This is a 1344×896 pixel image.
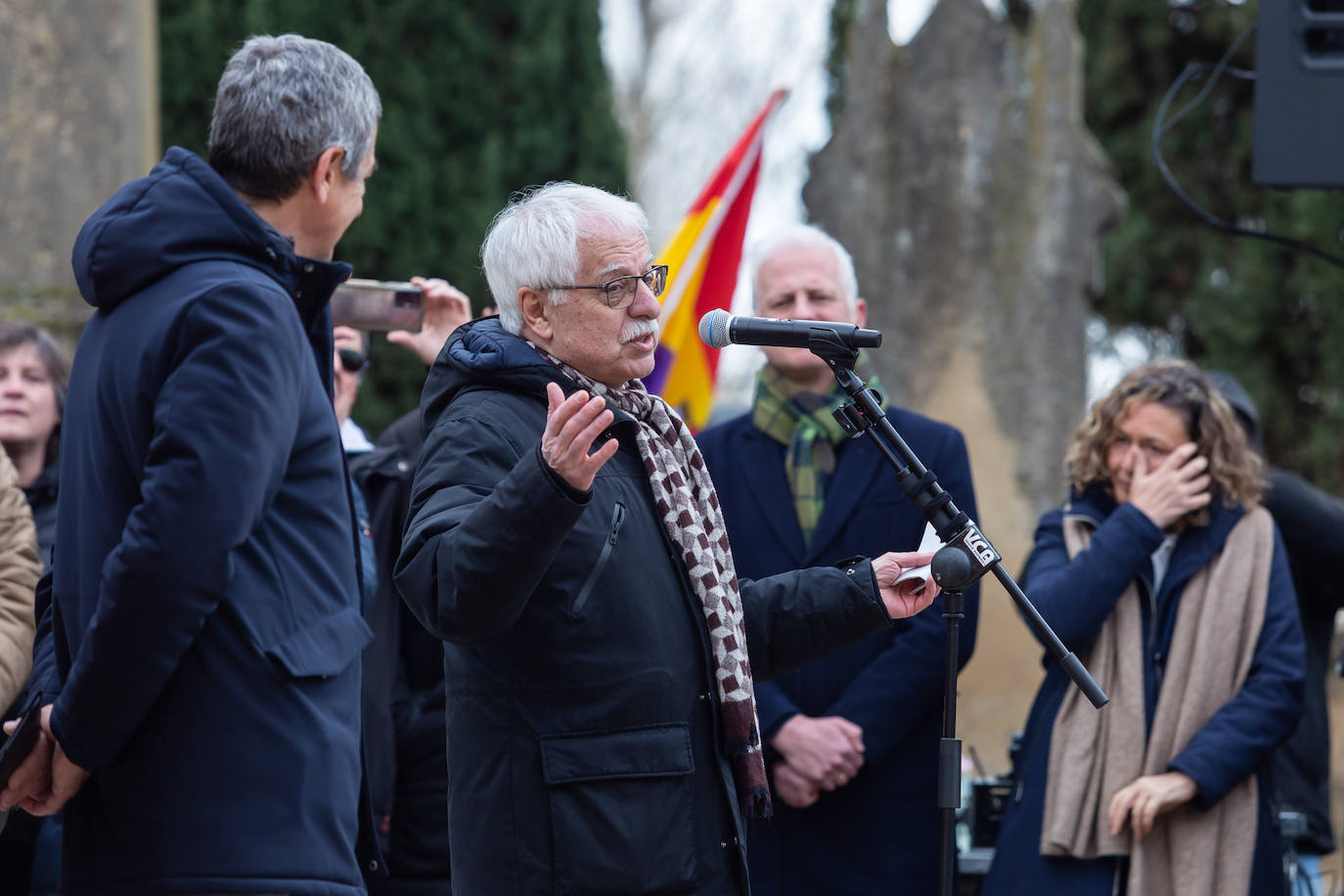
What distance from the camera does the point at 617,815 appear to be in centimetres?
244

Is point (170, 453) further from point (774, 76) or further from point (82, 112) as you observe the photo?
point (774, 76)

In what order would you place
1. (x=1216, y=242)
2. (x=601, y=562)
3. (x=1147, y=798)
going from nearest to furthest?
(x=601, y=562), (x=1147, y=798), (x=1216, y=242)

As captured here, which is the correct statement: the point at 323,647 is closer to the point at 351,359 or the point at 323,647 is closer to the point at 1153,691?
the point at 351,359

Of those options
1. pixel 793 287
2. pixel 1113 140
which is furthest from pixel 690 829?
pixel 1113 140

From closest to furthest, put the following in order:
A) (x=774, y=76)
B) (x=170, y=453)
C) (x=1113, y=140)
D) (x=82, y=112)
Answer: (x=170, y=453)
(x=82, y=112)
(x=1113, y=140)
(x=774, y=76)

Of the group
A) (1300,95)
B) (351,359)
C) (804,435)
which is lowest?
(804,435)

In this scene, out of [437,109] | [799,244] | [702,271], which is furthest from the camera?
[437,109]

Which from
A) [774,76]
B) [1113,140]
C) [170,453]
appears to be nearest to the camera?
[170,453]

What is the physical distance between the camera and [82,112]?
6.05 m

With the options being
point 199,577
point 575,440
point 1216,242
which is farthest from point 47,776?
point 1216,242

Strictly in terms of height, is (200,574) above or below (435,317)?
below

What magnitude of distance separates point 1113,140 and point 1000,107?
4.78 meters

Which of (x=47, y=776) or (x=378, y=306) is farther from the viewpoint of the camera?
(x=378, y=306)

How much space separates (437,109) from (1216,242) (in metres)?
6.01
